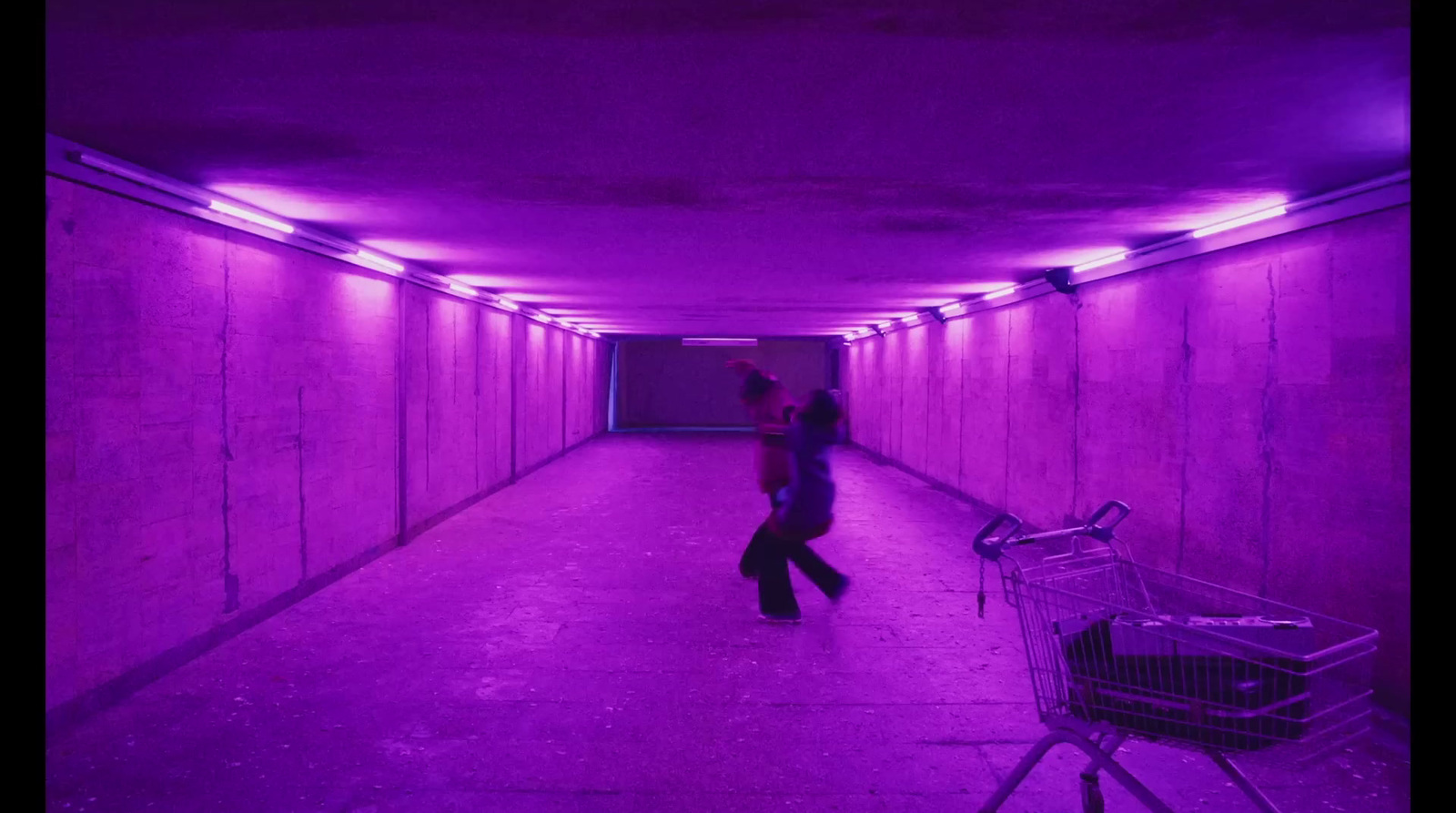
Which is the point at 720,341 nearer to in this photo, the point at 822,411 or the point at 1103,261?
the point at 1103,261

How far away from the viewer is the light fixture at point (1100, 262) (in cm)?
707

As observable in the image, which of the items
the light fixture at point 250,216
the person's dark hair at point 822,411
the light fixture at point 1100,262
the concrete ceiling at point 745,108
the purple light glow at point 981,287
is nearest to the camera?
the concrete ceiling at point 745,108

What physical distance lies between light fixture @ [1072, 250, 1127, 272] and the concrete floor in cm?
333

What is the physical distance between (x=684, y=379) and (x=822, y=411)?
22372 millimetres

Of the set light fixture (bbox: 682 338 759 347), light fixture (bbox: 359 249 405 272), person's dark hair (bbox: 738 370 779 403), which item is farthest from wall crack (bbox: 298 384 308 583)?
light fixture (bbox: 682 338 759 347)

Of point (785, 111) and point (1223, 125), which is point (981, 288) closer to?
point (1223, 125)

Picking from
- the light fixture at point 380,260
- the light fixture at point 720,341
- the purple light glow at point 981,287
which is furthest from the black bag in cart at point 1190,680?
the light fixture at point 720,341

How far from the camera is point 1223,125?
3.54 meters

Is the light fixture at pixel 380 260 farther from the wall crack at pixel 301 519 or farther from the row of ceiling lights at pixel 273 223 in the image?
the wall crack at pixel 301 519

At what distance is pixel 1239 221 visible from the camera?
17.9ft

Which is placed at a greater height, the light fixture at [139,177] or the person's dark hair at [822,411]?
the light fixture at [139,177]

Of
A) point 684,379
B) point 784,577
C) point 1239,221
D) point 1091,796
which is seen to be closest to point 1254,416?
point 1239,221

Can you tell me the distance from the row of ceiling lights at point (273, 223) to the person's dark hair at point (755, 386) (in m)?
3.72
